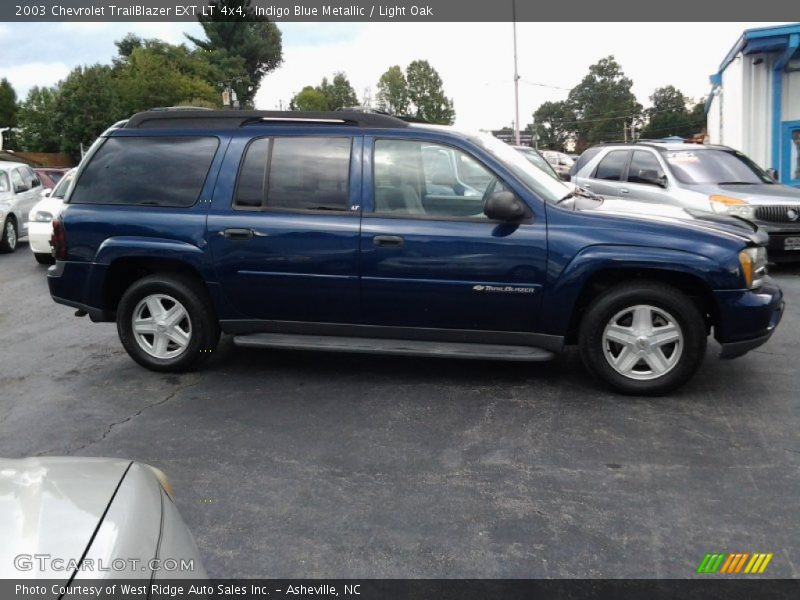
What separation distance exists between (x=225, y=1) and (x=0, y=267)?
6254cm

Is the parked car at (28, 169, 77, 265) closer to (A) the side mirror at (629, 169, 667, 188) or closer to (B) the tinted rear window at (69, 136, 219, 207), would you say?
(B) the tinted rear window at (69, 136, 219, 207)

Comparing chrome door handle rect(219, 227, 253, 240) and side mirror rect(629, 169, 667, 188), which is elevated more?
side mirror rect(629, 169, 667, 188)

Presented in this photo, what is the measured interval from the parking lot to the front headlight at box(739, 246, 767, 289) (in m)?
0.78

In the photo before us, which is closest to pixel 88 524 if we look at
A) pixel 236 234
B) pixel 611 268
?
pixel 236 234

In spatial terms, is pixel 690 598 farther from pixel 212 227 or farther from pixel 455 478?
pixel 212 227

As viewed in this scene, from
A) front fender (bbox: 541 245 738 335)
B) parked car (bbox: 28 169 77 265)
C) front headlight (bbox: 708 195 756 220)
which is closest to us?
front fender (bbox: 541 245 738 335)

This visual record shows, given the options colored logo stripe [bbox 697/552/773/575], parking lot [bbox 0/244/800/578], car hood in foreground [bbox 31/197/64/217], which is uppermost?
car hood in foreground [bbox 31/197/64/217]

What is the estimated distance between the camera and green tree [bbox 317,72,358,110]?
9712 centimetres

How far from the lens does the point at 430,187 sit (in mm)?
5766

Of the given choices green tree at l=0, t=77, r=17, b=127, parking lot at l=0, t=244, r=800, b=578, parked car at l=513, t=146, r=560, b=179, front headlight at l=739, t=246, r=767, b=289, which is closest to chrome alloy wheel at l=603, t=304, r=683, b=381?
parking lot at l=0, t=244, r=800, b=578

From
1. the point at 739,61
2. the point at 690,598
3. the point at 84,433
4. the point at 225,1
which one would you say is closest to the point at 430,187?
the point at 84,433

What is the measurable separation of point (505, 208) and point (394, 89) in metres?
96.8

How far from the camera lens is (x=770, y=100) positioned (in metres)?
18.0

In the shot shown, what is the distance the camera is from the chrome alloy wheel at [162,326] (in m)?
6.21
